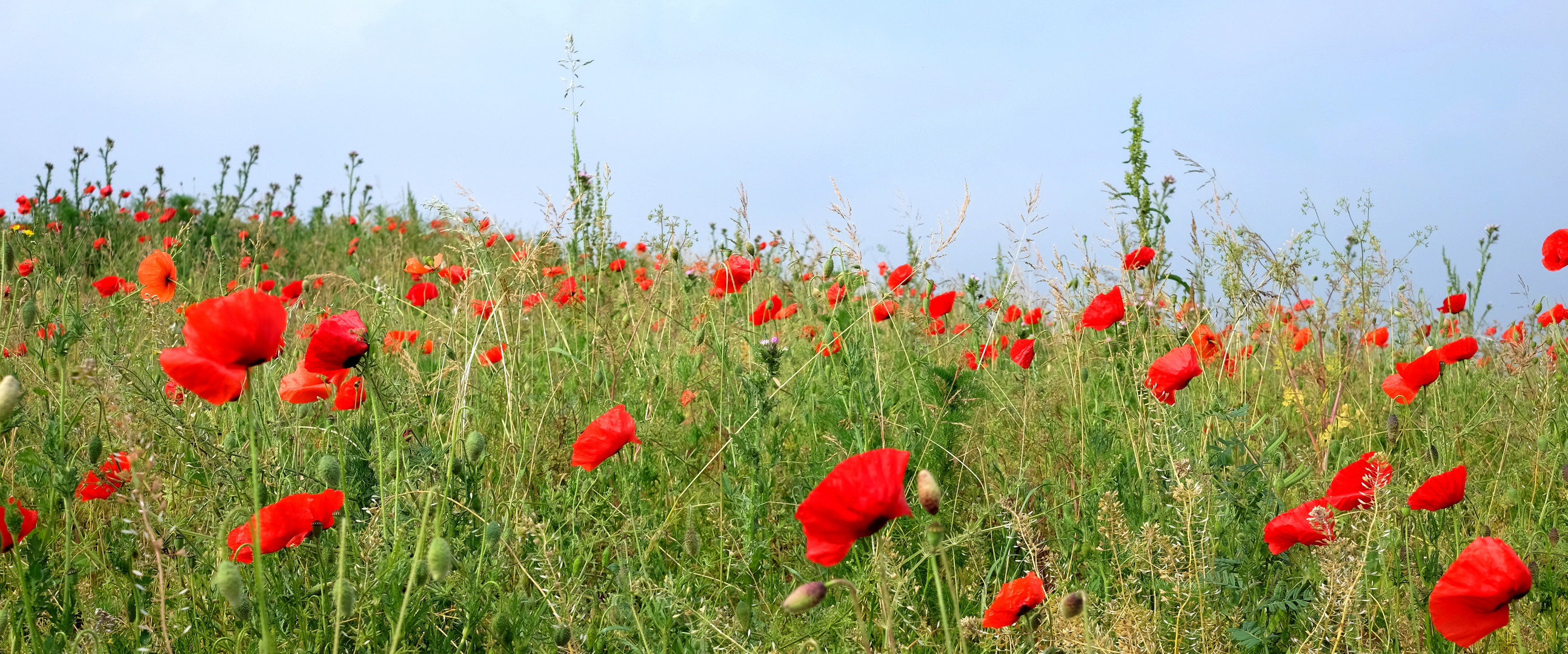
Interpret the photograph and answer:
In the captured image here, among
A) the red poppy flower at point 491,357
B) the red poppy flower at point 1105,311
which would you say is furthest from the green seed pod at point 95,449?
the red poppy flower at point 1105,311

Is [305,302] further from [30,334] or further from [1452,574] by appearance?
[1452,574]

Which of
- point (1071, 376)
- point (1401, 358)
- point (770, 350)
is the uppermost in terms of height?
point (770, 350)

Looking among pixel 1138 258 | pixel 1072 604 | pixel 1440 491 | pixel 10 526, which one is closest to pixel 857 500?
pixel 1072 604

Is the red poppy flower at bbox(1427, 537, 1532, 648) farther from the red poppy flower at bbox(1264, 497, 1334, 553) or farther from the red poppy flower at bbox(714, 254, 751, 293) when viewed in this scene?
the red poppy flower at bbox(714, 254, 751, 293)

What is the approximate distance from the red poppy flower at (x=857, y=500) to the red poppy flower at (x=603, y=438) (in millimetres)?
675

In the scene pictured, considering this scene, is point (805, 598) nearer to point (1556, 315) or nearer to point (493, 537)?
point (493, 537)

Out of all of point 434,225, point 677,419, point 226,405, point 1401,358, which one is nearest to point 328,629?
point 677,419

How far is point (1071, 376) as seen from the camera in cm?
279

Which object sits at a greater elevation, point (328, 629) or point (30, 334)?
point (30, 334)

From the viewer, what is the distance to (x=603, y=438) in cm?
171

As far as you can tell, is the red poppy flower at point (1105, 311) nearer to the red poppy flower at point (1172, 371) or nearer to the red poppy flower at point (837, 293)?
the red poppy flower at point (1172, 371)

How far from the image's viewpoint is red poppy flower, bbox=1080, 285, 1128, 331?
2291 millimetres

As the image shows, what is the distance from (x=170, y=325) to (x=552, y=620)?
1339 mm

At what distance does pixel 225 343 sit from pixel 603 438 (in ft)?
2.28
